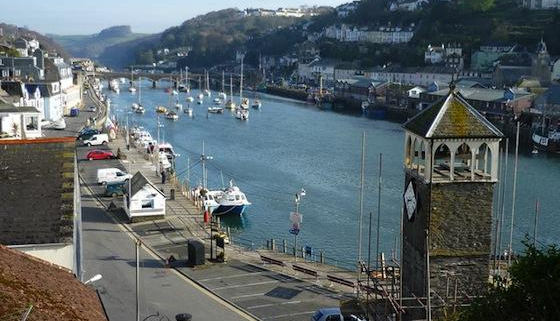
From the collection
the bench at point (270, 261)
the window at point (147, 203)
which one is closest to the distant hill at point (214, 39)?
the window at point (147, 203)

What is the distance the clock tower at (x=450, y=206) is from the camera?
367 inches

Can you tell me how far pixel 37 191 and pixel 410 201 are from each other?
16.4 ft

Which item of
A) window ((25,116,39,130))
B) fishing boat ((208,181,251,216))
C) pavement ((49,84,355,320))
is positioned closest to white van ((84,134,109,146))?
window ((25,116,39,130))

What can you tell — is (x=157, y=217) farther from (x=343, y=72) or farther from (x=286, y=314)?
(x=343, y=72)

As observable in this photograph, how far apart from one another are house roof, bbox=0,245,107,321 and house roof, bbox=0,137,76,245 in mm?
664

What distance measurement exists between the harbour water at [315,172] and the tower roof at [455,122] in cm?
1030

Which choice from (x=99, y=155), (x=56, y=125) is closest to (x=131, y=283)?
(x=99, y=155)

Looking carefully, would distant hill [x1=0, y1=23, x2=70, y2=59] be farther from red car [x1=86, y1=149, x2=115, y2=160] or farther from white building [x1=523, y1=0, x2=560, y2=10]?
red car [x1=86, y1=149, x2=115, y2=160]

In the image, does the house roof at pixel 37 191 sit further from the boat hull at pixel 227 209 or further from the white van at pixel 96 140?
the white van at pixel 96 140

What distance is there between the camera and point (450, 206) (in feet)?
30.6

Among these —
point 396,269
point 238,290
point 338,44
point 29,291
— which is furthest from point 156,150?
point 338,44

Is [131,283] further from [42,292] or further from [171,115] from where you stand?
[171,115]

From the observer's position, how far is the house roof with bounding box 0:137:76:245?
25.4ft

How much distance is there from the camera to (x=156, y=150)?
31.4 m
